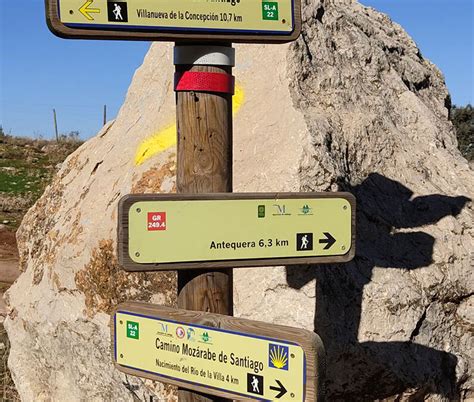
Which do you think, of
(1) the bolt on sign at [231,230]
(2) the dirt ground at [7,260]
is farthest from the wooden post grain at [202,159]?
(2) the dirt ground at [7,260]

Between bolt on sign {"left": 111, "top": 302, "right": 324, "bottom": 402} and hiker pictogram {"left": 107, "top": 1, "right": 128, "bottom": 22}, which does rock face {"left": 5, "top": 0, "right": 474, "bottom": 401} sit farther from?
hiker pictogram {"left": 107, "top": 1, "right": 128, "bottom": 22}

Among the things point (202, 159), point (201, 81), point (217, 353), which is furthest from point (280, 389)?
point (201, 81)

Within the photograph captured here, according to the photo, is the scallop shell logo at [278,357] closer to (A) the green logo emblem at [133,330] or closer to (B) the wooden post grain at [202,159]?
(B) the wooden post grain at [202,159]

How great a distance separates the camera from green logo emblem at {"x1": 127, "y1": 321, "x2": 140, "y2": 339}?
2691 millimetres

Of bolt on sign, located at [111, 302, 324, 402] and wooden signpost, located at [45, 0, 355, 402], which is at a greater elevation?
wooden signpost, located at [45, 0, 355, 402]

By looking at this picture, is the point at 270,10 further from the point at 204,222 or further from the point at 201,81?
the point at 204,222

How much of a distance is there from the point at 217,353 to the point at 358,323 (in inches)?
60.5

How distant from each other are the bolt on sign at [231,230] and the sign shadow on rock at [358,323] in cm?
100

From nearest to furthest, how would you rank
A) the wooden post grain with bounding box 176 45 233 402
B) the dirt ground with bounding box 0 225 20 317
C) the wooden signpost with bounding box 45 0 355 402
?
1. the wooden signpost with bounding box 45 0 355 402
2. the wooden post grain with bounding box 176 45 233 402
3. the dirt ground with bounding box 0 225 20 317

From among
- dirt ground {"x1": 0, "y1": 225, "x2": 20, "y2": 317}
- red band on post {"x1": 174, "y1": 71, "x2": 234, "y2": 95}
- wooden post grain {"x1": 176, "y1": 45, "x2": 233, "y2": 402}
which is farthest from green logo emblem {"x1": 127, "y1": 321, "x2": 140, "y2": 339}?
dirt ground {"x1": 0, "y1": 225, "x2": 20, "y2": 317}

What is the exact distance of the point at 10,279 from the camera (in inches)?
377

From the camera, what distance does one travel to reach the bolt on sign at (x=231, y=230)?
252 cm

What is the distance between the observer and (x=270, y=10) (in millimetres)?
2727

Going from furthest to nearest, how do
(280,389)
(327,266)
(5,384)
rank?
(5,384) → (327,266) → (280,389)
